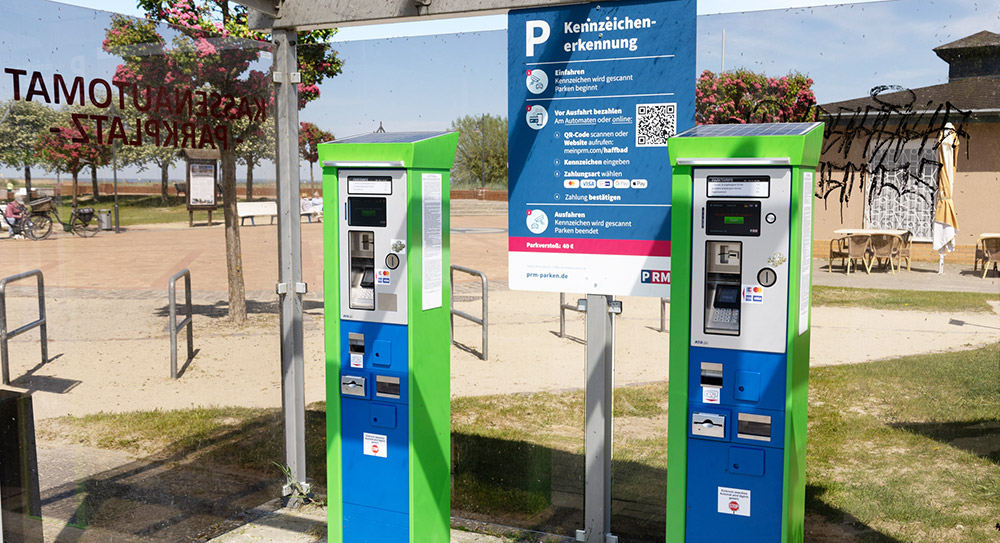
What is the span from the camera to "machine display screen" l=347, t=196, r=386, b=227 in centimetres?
391

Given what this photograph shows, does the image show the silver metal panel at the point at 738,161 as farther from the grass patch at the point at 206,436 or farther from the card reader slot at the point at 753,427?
the grass patch at the point at 206,436

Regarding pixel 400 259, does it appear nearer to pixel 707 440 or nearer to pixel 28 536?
pixel 707 440

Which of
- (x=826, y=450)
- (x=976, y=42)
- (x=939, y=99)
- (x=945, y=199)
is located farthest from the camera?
(x=826, y=450)

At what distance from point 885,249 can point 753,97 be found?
96 centimetres

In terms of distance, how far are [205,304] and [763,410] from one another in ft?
10.3

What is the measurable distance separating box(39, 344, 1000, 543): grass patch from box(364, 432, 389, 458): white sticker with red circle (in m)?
1.00

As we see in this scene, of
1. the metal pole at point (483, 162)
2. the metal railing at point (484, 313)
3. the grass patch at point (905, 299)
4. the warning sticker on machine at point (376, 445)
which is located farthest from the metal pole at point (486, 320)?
the grass patch at point (905, 299)

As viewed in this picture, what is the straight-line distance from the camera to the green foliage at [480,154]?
14.0 ft

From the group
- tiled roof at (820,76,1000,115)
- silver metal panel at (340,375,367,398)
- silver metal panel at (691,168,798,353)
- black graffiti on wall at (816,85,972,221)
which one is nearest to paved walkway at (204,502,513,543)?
silver metal panel at (340,375,367,398)

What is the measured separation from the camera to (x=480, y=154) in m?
4.37

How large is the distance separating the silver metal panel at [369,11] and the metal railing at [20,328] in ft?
5.76

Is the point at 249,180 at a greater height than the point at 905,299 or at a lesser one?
greater

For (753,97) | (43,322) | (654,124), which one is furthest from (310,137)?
(753,97)

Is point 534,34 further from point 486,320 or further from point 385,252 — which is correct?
point 486,320
